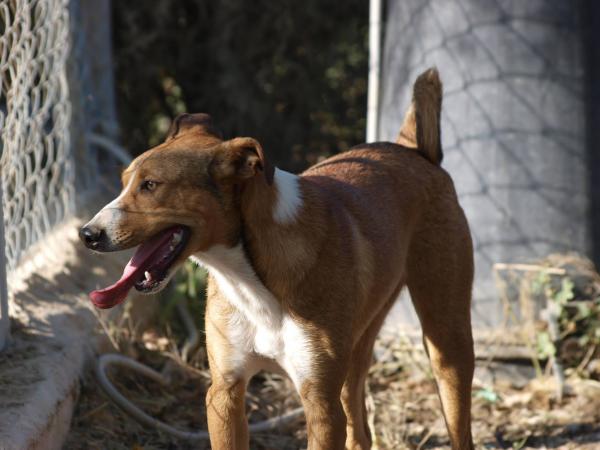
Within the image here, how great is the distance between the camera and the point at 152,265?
3.19 m

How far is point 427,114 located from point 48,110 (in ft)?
7.70

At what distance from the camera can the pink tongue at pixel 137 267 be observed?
3.18 metres

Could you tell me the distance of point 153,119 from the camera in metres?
7.84

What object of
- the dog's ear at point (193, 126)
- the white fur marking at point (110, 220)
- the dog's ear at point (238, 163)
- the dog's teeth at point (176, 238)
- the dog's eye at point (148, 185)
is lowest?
the dog's teeth at point (176, 238)

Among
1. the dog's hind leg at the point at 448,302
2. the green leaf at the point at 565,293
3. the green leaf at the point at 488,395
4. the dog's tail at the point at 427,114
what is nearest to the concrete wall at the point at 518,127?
the green leaf at the point at 565,293

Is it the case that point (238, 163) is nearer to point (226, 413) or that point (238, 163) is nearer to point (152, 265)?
point (152, 265)

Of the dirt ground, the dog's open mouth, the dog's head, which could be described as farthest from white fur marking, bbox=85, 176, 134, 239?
the dirt ground

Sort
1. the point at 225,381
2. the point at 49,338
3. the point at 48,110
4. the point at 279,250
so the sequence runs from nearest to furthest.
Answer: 1. the point at 279,250
2. the point at 225,381
3. the point at 49,338
4. the point at 48,110

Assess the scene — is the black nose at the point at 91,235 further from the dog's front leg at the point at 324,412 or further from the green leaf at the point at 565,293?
the green leaf at the point at 565,293

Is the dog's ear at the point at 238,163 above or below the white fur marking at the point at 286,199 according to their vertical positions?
above

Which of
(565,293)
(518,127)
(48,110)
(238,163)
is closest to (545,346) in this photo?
(565,293)

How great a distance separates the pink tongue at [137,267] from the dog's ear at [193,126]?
1.70ft

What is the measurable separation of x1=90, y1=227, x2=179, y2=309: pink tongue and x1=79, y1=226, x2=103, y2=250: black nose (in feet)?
0.45

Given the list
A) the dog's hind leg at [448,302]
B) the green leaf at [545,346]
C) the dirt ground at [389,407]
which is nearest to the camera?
the dog's hind leg at [448,302]
